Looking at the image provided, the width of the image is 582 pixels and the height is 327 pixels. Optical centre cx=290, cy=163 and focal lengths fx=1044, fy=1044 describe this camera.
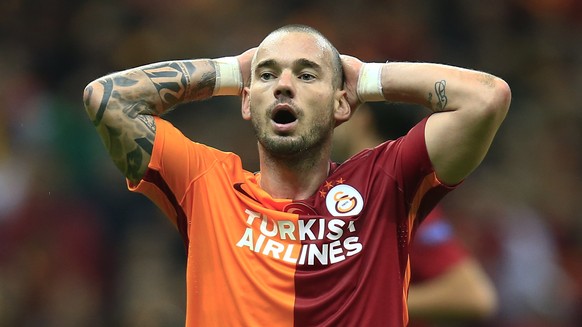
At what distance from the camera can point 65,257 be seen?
7.75 metres

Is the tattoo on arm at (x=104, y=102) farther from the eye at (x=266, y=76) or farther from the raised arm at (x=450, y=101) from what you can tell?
the raised arm at (x=450, y=101)

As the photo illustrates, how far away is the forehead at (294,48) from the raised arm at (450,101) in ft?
0.64

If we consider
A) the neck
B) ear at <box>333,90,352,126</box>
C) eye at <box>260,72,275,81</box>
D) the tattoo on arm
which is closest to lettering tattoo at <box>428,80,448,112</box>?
ear at <box>333,90,352,126</box>

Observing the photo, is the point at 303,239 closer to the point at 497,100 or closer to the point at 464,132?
the point at 464,132

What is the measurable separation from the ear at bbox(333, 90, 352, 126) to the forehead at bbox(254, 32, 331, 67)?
0.45ft

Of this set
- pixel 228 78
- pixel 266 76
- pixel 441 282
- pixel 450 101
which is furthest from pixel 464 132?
pixel 441 282

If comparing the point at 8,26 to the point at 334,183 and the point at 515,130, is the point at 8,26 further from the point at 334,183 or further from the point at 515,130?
the point at 334,183

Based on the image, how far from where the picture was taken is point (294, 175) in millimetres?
3971

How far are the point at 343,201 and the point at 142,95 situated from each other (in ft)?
2.82

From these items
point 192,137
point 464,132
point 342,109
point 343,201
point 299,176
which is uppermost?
point 192,137

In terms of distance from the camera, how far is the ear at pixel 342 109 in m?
4.01

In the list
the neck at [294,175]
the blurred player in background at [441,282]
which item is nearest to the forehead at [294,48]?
the neck at [294,175]

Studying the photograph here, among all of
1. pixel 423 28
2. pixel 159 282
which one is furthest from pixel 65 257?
pixel 423 28

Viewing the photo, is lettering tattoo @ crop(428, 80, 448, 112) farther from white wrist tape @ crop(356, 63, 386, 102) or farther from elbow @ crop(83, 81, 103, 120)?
elbow @ crop(83, 81, 103, 120)
